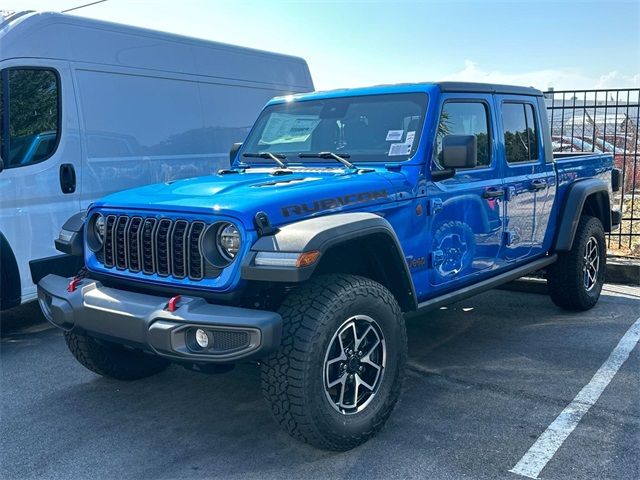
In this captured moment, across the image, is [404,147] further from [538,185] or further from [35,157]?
[35,157]

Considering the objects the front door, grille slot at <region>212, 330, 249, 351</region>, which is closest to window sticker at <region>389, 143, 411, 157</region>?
the front door

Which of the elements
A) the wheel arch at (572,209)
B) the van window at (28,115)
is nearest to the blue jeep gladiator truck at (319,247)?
the wheel arch at (572,209)

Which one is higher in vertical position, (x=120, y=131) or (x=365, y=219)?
(x=120, y=131)

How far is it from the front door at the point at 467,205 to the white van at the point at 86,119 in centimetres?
317

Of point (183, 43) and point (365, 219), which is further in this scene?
point (183, 43)

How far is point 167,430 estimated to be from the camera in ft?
11.8

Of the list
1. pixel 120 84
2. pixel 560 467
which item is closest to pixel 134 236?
pixel 560 467

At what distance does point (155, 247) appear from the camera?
3.30 m

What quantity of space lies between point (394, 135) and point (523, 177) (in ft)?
4.57

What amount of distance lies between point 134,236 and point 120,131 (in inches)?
109

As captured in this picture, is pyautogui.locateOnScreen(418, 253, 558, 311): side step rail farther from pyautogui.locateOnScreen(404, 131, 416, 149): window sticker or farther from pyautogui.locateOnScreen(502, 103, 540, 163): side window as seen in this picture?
pyautogui.locateOnScreen(404, 131, 416, 149): window sticker

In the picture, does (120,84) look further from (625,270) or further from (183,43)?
(625,270)

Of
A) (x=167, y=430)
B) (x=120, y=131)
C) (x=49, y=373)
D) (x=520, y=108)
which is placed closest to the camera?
(x=167, y=430)

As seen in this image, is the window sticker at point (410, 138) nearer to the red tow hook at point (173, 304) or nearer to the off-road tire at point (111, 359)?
the red tow hook at point (173, 304)
